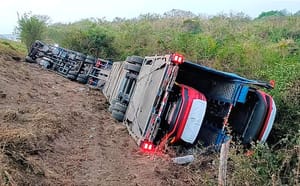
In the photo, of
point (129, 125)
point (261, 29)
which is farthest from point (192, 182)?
point (261, 29)

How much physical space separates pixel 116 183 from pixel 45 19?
21.7m

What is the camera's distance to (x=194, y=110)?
6.17 meters

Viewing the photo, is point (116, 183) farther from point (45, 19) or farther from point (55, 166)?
point (45, 19)

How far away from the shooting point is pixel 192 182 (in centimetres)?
544

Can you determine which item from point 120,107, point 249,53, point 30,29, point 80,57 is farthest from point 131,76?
point 30,29

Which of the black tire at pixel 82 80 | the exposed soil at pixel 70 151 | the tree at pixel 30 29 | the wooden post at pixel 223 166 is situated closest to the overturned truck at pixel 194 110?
the exposed soil at pixel 70 151

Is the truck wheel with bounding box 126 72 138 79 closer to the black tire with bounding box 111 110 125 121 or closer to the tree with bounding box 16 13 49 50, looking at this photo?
the black tire with bounding box 111 110 125 121

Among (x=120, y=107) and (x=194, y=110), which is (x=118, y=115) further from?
(x=194, y=110)

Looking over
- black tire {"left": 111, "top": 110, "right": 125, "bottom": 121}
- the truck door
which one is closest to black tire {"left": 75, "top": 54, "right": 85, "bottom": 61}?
black tire {"left": 111, "top": 110, "right": 125, "bottom": 121}

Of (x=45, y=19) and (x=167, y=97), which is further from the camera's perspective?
(x=45, y=19)

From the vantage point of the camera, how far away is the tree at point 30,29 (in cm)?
2331

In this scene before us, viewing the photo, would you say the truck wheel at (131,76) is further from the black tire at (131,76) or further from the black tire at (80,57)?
the black tire at (80,57)

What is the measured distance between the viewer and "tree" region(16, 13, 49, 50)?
23312 mm

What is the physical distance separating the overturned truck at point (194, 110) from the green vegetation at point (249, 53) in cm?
54
